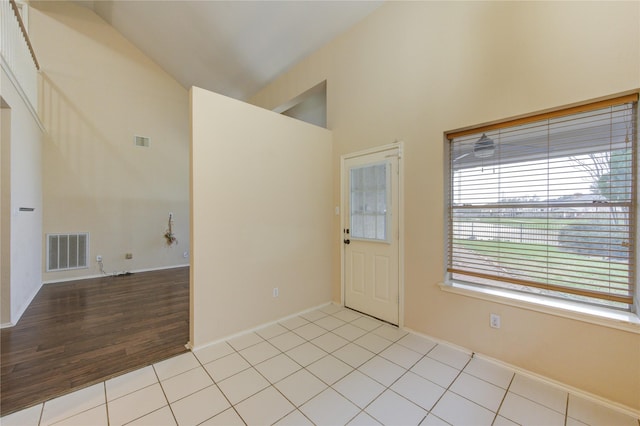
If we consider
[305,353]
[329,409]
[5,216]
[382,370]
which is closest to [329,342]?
[305,353]

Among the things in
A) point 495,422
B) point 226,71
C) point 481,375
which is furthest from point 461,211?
point 226,71

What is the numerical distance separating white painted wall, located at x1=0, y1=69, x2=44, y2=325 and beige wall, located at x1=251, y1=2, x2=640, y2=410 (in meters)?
4.01

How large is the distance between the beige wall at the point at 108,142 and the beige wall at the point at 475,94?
4363mm

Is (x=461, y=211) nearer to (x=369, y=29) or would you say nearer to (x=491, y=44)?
(x=491, y=44)

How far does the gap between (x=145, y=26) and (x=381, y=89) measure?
469 cm

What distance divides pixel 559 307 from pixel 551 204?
794 millimetres

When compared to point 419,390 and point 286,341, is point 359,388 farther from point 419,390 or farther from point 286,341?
point 286,341

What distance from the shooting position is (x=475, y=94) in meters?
2.30


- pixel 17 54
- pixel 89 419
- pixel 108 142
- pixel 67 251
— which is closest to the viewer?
pixel 89 419

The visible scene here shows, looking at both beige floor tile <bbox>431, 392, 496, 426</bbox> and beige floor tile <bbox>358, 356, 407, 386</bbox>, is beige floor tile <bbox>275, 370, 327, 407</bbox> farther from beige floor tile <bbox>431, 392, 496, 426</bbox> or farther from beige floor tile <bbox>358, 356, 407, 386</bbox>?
beige floor tile <bbox>431, 392, 496, 426</bbox>

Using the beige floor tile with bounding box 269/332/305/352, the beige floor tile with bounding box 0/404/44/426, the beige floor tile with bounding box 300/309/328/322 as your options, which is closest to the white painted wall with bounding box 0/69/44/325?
the beige floor tile with bounding box 0/404/44/426

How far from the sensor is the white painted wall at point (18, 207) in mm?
2877

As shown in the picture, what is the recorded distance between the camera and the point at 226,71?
15.7 ft

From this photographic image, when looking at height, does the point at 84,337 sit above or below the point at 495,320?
below
